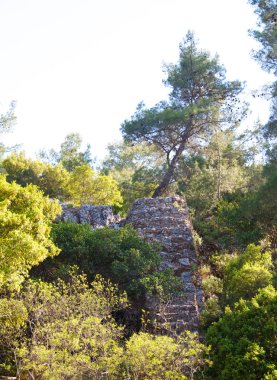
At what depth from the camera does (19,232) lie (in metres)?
10.0

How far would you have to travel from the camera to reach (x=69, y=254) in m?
14.6

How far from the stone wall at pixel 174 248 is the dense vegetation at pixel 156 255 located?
423 mm

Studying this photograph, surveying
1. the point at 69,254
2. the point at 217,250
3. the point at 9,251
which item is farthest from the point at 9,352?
the point at 217,250

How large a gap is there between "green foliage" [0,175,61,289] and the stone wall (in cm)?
389

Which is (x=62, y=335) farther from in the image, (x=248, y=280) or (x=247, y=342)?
(x=248, y=280)

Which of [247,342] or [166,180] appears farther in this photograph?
[166,180]

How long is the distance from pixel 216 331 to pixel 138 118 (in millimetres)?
16604

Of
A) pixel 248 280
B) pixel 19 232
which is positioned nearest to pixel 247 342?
pixel 248 280

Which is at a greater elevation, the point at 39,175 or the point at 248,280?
the point at 39,175

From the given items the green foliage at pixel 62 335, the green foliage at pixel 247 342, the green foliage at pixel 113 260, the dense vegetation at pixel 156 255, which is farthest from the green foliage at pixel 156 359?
the green foliage at pixel 113 260

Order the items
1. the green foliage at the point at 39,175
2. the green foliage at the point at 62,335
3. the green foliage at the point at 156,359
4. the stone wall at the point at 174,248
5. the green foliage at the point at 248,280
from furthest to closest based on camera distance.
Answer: the green foliage at the point at 39,175 → the stone wall at the point at 174,248 → the green foliage at the point at 248,280 → the green foliage at the point at 62,335 → the green foliage at the point at 156,359

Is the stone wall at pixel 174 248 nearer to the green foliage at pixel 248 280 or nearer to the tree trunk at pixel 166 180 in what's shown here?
the green foliage at pixel 248 280

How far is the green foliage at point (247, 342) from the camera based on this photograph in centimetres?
852

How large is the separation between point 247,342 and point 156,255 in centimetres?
648
